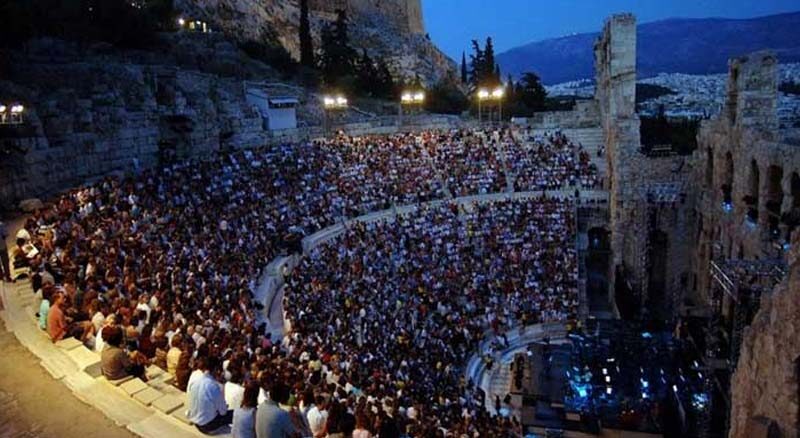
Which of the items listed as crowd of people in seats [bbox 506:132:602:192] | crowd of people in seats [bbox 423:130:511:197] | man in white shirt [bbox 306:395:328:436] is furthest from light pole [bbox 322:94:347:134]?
man in white shirt [bbox 306:395:328:436]

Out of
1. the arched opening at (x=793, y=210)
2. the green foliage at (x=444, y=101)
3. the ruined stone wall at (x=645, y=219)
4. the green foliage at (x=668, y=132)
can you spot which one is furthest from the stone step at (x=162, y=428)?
the green foliage at (x=444, y=101)

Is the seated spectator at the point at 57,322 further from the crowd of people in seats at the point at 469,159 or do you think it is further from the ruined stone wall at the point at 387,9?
the ruined stone wall at the point at 387,9

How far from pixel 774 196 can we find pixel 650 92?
225 ft

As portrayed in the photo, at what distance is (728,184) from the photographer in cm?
2338

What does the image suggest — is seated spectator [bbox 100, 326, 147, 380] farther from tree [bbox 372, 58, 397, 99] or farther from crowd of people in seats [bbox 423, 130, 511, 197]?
tree [bbox 372, 58, 397, 99]

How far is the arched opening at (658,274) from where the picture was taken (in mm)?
28000

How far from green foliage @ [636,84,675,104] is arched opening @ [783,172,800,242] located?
6135cm

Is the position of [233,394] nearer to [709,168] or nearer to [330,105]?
[709,168]

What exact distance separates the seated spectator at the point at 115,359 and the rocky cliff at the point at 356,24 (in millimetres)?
55599

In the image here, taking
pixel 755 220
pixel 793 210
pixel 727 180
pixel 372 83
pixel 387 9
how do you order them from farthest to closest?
1. pixel 387 9
2. pixel 372 83
3. pixel 727 180
4. pixel 755 220
5. pixel 793 210

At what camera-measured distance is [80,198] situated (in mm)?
18406

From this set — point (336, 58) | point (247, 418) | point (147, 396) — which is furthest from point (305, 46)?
point (247, 418)

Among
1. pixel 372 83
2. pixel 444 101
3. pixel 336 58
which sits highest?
pixel 336 58

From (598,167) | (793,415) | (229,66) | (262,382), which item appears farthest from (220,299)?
(229,66)
